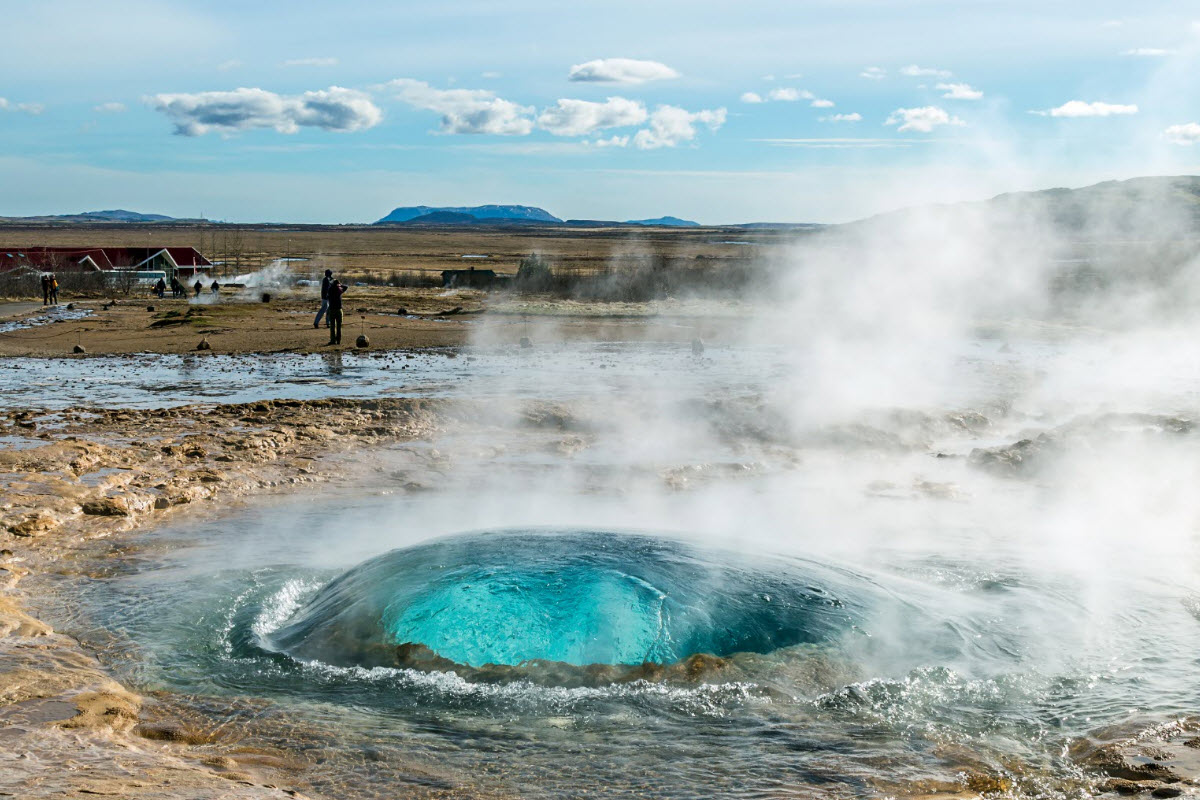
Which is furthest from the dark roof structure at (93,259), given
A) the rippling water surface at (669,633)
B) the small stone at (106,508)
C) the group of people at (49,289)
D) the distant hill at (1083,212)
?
the rippling water surface at (669,633)

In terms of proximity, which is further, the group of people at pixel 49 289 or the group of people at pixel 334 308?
the group of people at pixel 49 289

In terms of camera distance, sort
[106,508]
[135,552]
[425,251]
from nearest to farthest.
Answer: [135,552]
[106,508]
[425,251]

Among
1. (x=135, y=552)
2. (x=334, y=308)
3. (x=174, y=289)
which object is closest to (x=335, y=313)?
(x=334, y=308)

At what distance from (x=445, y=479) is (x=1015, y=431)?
6.90m

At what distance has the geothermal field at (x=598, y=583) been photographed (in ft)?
13.2

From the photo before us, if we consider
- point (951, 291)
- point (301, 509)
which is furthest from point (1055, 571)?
point (951, 291)

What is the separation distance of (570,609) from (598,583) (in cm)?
22

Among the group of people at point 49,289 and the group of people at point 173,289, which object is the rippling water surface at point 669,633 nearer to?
the group of people at point 49,289

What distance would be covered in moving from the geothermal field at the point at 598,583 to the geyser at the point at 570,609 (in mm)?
17

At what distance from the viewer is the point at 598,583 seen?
16.6 feet

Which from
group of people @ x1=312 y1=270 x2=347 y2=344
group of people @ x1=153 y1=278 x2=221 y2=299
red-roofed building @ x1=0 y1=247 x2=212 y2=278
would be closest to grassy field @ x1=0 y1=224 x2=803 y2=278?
red-roofed building @ x1=0 y1=247 x2=212 y2=278

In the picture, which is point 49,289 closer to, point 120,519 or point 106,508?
point 106,508

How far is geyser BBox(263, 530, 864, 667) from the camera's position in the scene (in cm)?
487

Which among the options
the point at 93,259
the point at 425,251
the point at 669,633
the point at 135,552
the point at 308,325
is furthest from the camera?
the point at 425,251
